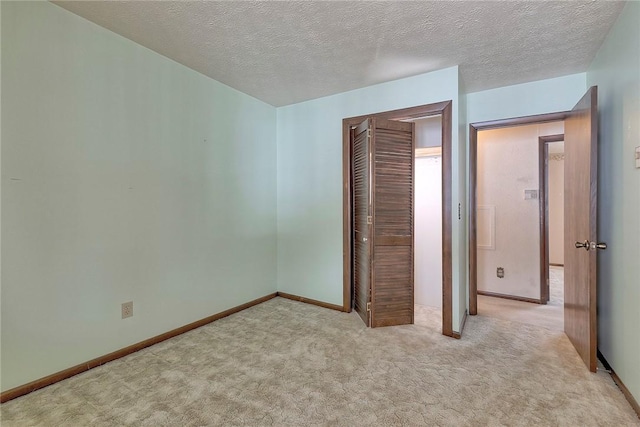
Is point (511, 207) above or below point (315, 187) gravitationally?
below

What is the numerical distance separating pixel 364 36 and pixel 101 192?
2.23m

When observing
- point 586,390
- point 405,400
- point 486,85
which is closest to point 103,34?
point 405,400

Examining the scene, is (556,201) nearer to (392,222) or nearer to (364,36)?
(392,222)

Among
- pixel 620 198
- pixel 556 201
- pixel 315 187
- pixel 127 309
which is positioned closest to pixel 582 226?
pixel 620 198

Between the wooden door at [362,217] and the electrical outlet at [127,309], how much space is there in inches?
80.4

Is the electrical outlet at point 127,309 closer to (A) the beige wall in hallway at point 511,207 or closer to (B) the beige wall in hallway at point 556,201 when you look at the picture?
(A) the beige wall in hallway at point 511,207

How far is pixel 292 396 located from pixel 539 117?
3.32m

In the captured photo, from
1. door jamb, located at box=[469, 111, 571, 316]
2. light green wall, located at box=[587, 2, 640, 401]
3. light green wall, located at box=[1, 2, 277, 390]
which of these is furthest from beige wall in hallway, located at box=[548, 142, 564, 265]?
light green wall, located at box=[1, 2, 277, 390]

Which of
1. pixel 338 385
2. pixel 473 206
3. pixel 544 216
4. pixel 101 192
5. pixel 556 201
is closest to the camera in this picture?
pixel 338 385

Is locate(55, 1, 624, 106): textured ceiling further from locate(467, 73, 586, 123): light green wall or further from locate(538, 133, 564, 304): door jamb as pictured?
locate(538, 133, 564, 304): door jamb

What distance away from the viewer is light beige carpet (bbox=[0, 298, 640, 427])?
5.34 feet

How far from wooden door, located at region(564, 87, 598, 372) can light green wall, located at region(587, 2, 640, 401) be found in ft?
0.40

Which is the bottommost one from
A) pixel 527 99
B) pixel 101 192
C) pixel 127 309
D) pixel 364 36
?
pixel 127 309

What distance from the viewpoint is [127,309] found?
2.30 meters
